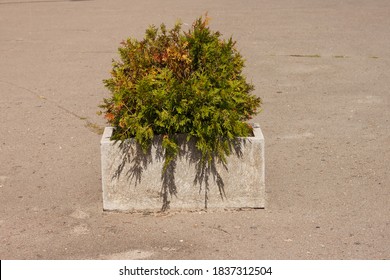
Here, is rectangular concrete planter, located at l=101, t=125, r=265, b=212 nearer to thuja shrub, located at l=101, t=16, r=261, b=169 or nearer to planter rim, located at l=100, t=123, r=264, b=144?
planter rim, located at l=100, t=123, r=264, b=144

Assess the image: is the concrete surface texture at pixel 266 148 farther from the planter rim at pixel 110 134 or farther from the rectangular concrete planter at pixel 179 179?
the planter rim at pixel 110 134

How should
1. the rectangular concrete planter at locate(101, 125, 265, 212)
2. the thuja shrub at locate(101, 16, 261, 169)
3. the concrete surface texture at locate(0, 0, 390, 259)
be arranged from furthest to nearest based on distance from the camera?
1. the rectangular concrete planter at locate(101, 125, 265, 212)
2. the thuja shrub at locate(101, 16, 261, 169)
3. the concrete surface texture at locate(0, 0, 390, 259)

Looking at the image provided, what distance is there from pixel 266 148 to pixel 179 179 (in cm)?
197

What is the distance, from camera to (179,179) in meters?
6.86

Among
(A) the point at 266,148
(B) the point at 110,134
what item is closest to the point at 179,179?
(B) the point at 110,134

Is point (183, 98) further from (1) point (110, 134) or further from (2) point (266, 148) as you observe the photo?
(2) point (266, 148)

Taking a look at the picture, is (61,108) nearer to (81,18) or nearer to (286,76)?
(286,76)

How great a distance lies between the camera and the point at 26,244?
253 inches

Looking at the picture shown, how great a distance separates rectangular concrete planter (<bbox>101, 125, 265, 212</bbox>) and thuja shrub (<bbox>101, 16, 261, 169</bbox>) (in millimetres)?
105

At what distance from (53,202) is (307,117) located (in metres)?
3.57

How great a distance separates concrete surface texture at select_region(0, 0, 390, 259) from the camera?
642 centimetres

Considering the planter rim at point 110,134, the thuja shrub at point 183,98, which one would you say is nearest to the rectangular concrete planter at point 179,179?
the planter rim at point 110,134

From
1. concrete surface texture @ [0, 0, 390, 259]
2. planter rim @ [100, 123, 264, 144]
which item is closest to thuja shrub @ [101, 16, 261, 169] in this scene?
planter rim @ [100, 123, 264, 144]

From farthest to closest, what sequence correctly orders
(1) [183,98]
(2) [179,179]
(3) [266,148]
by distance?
1. (3) [266,148]
2. (2) [179,179]
3. (1) [183,98]
